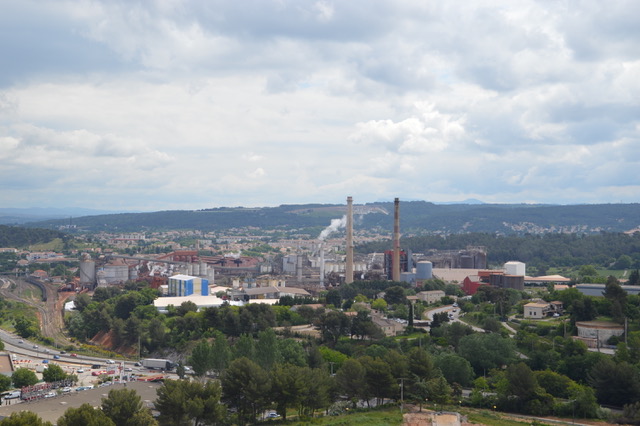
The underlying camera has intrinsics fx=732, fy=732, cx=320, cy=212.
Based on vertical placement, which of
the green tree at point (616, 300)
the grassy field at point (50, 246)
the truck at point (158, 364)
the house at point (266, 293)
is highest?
the green tree at point (616, 300)

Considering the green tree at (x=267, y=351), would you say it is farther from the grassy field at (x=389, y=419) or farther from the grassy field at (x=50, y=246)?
the grassy field at (x=50, y=246)

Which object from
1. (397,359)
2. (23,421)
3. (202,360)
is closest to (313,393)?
(397,359)

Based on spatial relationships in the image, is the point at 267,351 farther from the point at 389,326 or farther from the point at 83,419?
the point at 389,326

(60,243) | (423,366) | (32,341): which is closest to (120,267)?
(32,341)

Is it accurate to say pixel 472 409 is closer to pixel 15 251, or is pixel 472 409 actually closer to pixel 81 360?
pixel 81 360

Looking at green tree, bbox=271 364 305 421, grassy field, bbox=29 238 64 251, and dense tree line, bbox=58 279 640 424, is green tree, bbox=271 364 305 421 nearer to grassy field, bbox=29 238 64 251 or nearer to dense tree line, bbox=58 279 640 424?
dense tree line, bbox=58 279 640 424

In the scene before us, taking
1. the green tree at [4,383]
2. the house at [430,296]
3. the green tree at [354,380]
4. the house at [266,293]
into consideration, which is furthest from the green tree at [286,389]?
the house at [266,293]

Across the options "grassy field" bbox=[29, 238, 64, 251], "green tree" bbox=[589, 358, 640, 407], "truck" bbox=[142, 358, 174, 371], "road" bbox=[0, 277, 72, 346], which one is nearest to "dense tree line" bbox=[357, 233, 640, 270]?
"grassy field" bbox=[29, 238, 64, 251]
